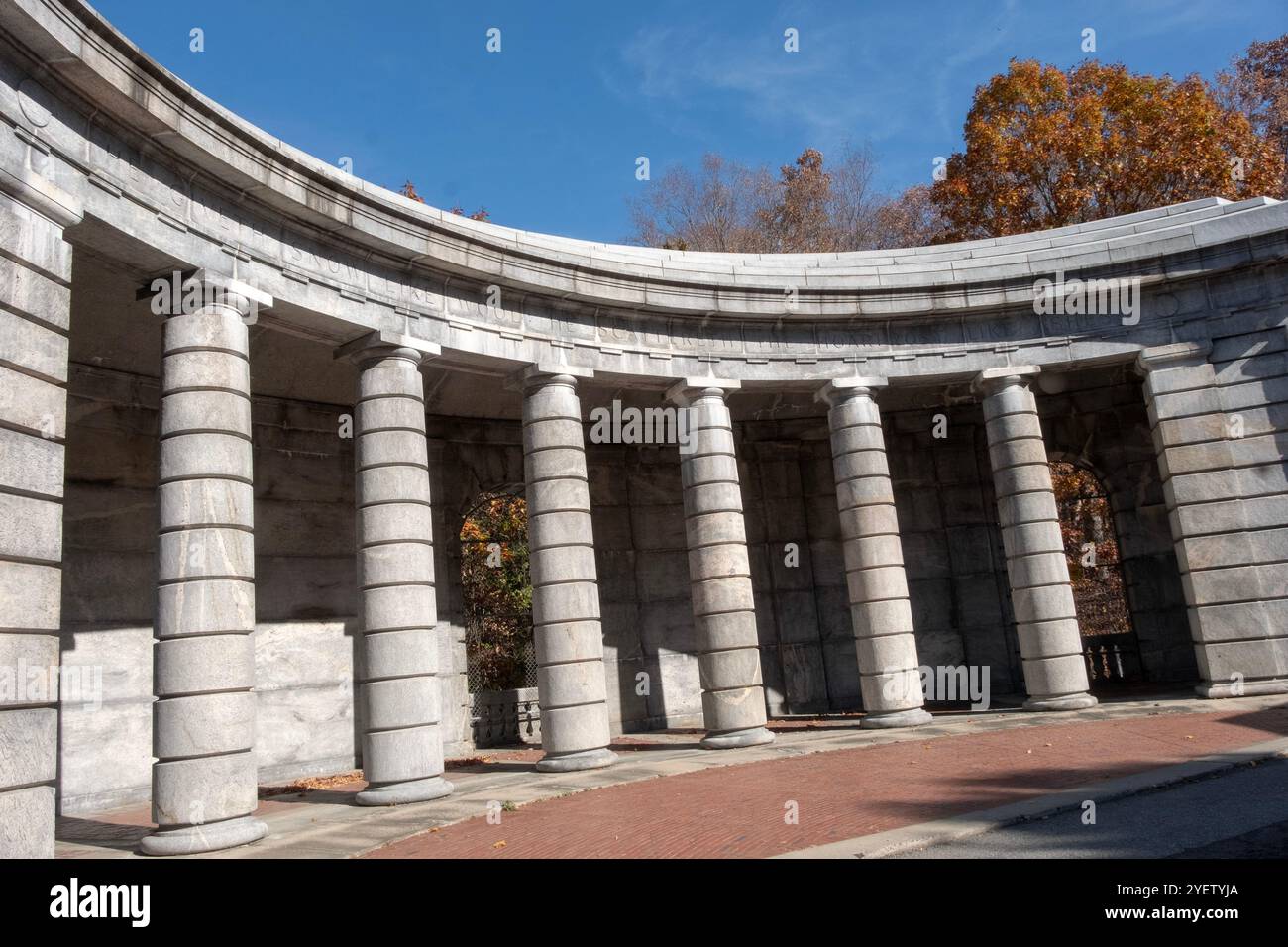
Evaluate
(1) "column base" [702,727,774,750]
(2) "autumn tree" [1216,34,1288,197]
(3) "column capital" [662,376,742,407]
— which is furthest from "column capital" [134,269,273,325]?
(2) "autumn tree" [1216,34,1288,197]

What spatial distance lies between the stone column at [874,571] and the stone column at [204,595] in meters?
11.6

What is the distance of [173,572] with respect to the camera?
11242 mm

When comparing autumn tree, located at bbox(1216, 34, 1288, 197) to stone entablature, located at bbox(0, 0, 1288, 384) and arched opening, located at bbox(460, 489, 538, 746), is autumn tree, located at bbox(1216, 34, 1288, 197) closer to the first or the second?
stone entablature, located at bbox(0, 0, 1288, 384)

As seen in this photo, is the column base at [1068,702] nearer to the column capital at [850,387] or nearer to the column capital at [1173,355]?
the column capital at [1173,355]

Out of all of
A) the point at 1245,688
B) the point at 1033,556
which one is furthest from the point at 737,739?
the point at 1245,688

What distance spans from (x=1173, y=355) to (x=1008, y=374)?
10.4ft

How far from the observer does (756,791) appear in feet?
Result: 40.1

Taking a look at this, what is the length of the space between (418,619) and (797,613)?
12.4 meters

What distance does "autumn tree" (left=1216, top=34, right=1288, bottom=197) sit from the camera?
1411 inches

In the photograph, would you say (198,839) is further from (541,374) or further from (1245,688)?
(1245,688)
